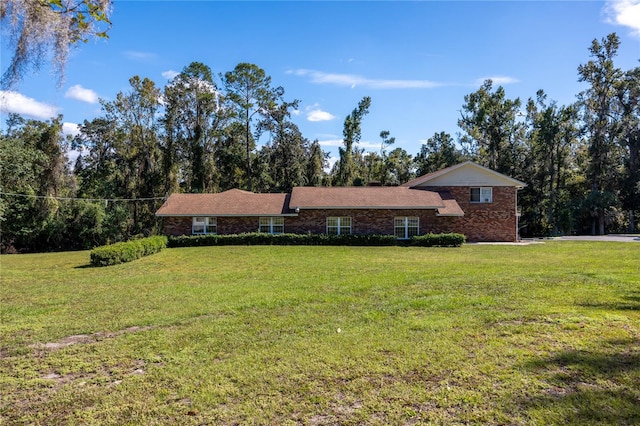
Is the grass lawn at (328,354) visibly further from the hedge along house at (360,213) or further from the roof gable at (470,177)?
the roof gable at (470,177)

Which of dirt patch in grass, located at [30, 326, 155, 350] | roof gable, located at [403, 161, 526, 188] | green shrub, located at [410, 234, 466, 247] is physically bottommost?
dirt patch in grass, located at [30, 326, 155, 350]

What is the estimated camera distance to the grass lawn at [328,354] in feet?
11.2

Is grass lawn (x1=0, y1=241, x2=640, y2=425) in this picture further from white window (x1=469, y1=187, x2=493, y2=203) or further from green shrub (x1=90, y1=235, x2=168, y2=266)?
white window (x1=469, y1=187, x2=493, y2=203)

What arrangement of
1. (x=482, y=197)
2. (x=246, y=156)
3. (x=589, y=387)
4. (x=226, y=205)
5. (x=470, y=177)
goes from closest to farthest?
(x=589, y=387), (x=226, y=205), (x=482, y=197), (x=470, y=177), (x=246, y=156)

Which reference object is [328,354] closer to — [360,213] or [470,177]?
[360,213]

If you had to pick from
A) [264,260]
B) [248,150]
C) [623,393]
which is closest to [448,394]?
[623,393]

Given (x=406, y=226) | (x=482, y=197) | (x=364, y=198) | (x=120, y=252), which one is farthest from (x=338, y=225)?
(x=120, y=252)

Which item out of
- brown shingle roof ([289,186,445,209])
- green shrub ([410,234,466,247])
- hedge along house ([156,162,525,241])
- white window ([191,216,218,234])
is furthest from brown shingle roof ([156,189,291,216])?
green shrub ([410,234,466,247])

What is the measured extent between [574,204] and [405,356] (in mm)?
39446

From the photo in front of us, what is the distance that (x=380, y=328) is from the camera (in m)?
5.76

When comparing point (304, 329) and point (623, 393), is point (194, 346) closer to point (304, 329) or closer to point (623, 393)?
point (304, 329)

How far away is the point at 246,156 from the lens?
38.9 m

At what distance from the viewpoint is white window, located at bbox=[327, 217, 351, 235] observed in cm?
2489

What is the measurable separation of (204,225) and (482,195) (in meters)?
18.8
